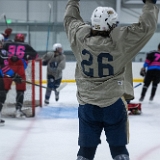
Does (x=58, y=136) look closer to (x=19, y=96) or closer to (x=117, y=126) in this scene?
(x=19, y=96)

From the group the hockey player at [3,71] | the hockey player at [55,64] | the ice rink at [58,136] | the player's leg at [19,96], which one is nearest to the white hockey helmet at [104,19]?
the ice rink at [58,136]

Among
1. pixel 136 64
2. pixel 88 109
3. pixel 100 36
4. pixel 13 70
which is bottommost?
pixel 136 64

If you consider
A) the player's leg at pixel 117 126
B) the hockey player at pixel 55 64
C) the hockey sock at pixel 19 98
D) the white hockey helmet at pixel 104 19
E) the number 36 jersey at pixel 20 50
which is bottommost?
the hockey sock at pixel 19 98

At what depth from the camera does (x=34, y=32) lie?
9305mm

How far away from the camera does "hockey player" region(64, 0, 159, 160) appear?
1.69 metres

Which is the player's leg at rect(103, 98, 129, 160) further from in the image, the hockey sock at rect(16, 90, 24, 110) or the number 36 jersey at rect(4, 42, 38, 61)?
the number 36 jersey at rect(4, 42, 38, 61)

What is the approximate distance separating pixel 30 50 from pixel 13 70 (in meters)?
0.42

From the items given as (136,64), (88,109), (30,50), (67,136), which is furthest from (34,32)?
(88,109)

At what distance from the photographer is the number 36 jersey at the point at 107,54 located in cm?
168

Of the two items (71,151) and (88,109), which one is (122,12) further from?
(88,109)

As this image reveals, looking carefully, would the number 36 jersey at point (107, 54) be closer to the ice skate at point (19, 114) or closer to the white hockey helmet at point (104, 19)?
the white hockey helmet at point (104, 19)

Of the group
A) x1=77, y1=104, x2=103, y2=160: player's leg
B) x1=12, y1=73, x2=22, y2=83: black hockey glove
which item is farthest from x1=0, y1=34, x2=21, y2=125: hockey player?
x1=77, y1=104, x2=103, y2=160: player's leg

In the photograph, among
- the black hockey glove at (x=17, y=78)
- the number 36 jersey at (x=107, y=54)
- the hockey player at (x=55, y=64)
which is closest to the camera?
the number 36 jersey at (x=107, y=54)

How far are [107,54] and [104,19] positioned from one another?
0.15 meters
